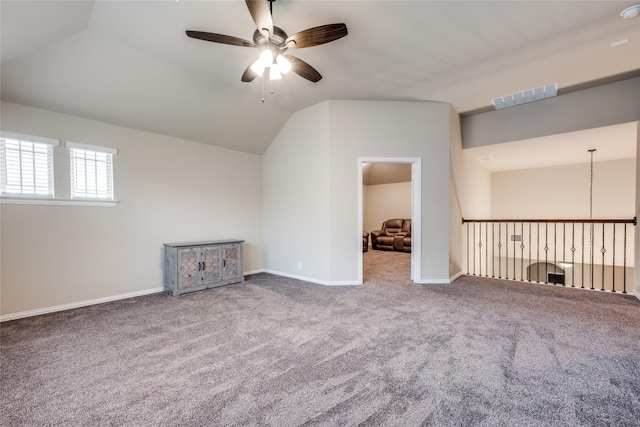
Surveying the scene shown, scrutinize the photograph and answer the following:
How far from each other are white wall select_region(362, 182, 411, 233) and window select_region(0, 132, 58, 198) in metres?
8.61

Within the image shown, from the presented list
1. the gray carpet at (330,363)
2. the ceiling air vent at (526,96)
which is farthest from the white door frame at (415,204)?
the ceiling air vent at (526,96)

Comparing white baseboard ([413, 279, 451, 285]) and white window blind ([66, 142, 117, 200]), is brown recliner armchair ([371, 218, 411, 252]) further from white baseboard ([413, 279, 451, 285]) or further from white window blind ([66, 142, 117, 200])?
white window blind ([66, 142, 117, 200])

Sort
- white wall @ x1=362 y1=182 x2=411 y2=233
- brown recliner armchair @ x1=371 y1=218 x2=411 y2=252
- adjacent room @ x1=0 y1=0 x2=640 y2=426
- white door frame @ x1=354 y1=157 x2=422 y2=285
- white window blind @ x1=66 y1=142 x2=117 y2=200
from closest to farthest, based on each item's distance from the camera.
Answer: adjacent room @ x1=0 y1=0 x2=640 y2=426 < white window blind @ x1=66 y1=142 x2=117 y2=200 < white door frame @ x1=354 y1=157 x2=422 y2=285 < brown recliner armchair @ x1=371 y1=218 x2=411 y2=252 < white wall @ x1=362 y1=182 x2=411 y2=233

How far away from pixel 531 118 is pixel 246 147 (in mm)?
4965

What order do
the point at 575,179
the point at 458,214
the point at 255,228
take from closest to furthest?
the point at 458,214, the point at 255,228, the point at 575,179

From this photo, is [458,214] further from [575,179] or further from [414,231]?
[575,179]

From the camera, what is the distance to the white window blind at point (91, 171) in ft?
11.6

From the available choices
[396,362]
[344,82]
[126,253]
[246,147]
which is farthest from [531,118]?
[126,253]

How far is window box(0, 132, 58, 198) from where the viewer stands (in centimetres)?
307

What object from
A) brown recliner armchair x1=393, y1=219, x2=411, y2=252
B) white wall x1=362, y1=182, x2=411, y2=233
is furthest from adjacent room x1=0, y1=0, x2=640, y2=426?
white wall x1=362, y1=182, x2=411, y2=233

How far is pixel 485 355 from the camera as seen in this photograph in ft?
7.35

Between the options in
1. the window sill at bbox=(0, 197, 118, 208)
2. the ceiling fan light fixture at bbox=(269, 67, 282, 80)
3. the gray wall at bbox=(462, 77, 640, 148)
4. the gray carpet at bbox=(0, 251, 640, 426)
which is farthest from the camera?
the gray wall at bbox=(462, 77, 640, 148)

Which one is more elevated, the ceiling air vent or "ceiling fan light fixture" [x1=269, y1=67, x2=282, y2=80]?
the ceiling air vent

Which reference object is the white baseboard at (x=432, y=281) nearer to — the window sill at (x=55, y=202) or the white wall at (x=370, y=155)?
the white wall at (x=370, y=155)
